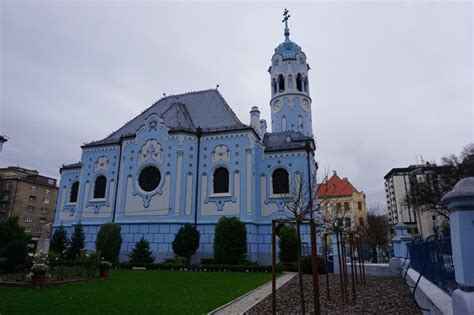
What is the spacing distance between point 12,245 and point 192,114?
1770cm

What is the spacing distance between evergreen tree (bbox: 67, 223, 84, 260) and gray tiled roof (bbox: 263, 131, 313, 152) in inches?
647

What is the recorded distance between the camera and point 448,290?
215 inches

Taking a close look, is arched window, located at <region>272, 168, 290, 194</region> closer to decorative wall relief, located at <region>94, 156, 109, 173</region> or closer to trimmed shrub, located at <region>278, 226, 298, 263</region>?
trimmed shrub, located at <region>278, 226, 298, 263</region>

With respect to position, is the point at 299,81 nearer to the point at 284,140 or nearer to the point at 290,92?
the point at 290,92

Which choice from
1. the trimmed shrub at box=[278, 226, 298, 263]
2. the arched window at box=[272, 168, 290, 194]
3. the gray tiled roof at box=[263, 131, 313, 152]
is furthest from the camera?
the gray tiled roof at box=[263, 131, 313, 152]

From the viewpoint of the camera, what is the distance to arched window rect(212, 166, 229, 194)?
2556cm

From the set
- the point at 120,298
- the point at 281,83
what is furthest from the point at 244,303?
the point at 281,83

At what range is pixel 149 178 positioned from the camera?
26.4 meters

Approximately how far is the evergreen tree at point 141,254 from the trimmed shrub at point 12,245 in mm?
7668

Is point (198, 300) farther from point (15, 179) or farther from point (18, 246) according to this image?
point (15, 179)

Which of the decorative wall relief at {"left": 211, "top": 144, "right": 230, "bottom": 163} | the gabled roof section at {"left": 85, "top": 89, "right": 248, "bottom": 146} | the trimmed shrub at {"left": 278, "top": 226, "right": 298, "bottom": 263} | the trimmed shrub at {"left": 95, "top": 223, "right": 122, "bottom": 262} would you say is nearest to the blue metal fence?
→ the trimmed shrub at {"left": 278, "top": 226, "right": 298, "bottom": 263}

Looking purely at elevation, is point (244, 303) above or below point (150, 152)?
below

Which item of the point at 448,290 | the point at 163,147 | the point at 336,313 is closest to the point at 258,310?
the point at 336,313

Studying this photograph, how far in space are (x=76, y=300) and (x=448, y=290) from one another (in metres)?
9.17
